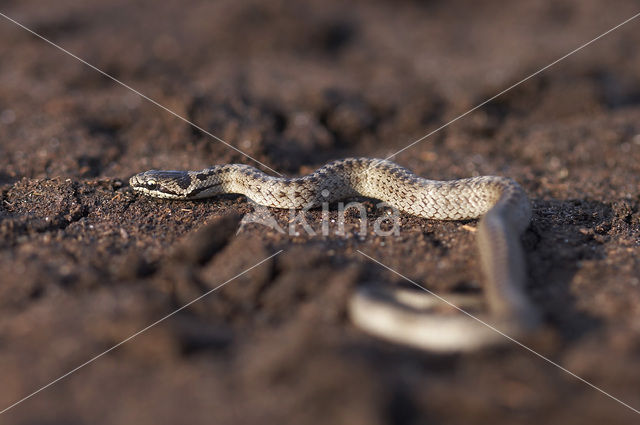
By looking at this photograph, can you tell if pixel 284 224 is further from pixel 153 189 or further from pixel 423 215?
pixel 153 189

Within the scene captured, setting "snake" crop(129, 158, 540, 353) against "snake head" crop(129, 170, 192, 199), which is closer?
"snake" crop(129, 158, 540, 353)

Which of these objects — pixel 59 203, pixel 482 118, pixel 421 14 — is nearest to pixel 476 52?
pixel 421 14

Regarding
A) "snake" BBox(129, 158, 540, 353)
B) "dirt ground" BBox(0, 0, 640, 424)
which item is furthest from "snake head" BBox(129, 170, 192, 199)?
"dirt ground" BBox(0, 0, 640, 424)

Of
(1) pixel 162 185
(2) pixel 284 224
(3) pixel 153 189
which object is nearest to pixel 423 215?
(2) pixel 284 224

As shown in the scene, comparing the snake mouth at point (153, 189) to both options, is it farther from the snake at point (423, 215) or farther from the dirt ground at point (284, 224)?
the dirt ground at point (284, 224)

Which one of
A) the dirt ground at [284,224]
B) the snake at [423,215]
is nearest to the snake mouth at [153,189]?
the snake at [423,215]

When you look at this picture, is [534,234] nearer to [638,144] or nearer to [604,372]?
[604,372]

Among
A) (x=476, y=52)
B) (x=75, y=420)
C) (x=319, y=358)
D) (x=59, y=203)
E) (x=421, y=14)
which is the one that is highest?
(x=421, y=14)

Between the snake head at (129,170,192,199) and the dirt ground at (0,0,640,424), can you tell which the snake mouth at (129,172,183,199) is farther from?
the dirt ground at (0,0,640,424)
